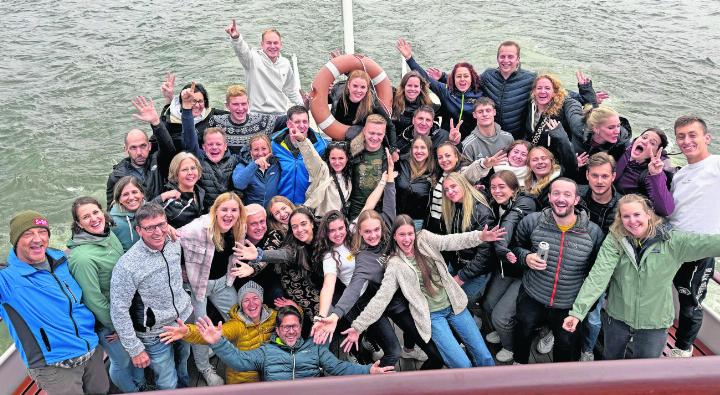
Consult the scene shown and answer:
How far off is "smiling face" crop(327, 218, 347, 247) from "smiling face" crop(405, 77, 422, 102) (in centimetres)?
159

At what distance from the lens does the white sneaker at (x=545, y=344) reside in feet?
12.4

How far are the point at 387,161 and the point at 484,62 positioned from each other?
9.50 metres

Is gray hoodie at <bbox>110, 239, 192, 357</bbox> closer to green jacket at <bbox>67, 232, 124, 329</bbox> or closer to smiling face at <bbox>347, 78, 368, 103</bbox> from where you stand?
green jacket at <bbox>67, 232, 124, 329</bbox>

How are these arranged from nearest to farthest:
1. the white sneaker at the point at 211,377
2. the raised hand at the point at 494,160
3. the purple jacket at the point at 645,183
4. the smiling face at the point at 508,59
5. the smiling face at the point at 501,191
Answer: the purple jacket at the point at 645,183
the white sneaker at the point at 211,377
the smiling face at the point at 501,191
the raised hand at the point at 494,160
the smiling face at the point at 508,59

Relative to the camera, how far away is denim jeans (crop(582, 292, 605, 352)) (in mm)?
3541

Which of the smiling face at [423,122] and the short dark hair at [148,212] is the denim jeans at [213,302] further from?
the smiling face at [423,122]

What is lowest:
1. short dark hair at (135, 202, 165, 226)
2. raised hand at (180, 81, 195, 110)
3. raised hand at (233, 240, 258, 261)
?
raised hand at (233, 240, 258, 261)

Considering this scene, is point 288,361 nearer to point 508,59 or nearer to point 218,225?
point 218,225

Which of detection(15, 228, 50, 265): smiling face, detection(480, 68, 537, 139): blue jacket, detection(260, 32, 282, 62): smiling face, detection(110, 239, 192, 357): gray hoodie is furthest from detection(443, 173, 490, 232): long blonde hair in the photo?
detection(260, 32, 282, 62): smiling face

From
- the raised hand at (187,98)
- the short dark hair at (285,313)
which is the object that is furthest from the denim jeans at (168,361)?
the raised hand at (187,98)

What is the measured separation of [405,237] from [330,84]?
2.20m

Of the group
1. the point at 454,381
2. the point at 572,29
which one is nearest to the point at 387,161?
the point at 454,381

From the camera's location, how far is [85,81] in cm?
1248

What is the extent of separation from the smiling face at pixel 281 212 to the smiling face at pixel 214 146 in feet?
1.96
